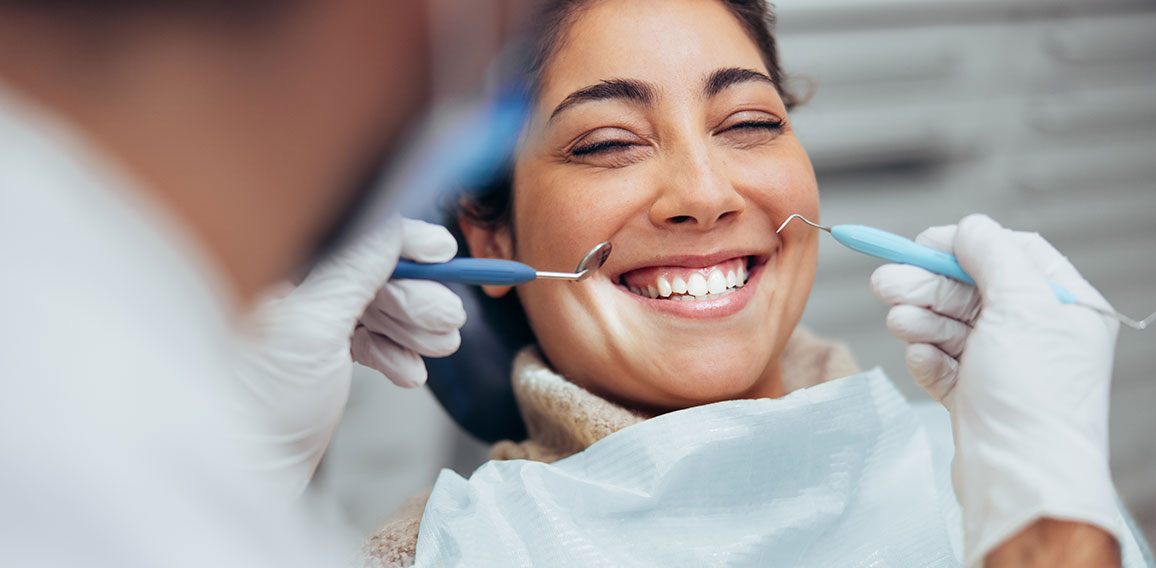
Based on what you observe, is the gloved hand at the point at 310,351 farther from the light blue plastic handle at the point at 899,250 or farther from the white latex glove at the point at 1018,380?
the white latex glove at the point at 1018,380

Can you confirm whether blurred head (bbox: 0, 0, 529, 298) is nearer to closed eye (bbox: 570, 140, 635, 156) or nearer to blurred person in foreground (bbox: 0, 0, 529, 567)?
blurred person in foreground (bbox: 0, 0, 529, 567)

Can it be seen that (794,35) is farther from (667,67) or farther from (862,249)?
(862,249)

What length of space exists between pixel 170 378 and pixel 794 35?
2186mm

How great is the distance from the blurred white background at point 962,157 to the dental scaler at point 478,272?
1.12 meters

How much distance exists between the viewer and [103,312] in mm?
667

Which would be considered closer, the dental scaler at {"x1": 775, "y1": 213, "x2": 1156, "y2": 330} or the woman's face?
the dental scaler at {"x1": 775, "y1": 213, "x2": 1156, "y2": 330}

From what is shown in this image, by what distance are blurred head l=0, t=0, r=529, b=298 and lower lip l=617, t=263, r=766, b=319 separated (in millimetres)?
579

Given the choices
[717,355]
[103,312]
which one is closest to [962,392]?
[717,355]

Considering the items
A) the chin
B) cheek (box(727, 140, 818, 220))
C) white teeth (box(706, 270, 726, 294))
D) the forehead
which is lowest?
the chin

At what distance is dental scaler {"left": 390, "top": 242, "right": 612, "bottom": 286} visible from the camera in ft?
3.57

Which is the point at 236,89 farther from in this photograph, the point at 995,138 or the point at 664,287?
the point at 995,138

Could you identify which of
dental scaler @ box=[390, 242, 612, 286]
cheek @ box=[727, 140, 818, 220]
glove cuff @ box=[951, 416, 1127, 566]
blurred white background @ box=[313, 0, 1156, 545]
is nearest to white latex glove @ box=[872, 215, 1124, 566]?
glove cuff @ box=[951, 416, 1127, 566]

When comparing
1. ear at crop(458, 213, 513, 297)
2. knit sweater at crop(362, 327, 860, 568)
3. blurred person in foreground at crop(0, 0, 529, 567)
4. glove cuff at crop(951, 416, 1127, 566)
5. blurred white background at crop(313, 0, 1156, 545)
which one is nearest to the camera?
blurred person in foreground at crop(0, 0, 529, 567)

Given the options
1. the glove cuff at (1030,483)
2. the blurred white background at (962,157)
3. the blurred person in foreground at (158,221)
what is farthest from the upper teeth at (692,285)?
the blurred white background at (962,157)
